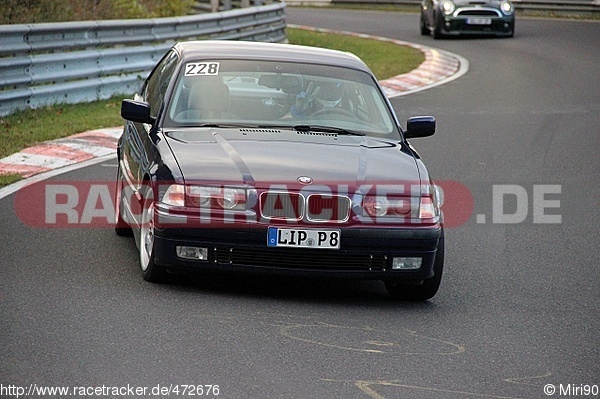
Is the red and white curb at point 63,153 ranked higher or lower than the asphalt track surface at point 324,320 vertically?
lower

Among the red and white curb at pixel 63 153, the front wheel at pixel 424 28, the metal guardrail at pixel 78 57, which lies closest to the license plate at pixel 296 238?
the red and white curb at pixel 63 153

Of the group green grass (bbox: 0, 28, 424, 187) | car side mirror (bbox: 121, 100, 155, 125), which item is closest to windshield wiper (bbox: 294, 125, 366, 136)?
car side mirror (bbox: 121, 100, 155, 125)

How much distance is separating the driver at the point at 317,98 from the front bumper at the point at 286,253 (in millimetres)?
1389

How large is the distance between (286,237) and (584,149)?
7.60 m

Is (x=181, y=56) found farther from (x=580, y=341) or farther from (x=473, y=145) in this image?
(x=473, y=145)

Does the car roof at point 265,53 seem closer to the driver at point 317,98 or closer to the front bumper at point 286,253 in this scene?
the driver at point 317,98

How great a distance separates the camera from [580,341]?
650 cm

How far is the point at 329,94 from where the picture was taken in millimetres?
8234

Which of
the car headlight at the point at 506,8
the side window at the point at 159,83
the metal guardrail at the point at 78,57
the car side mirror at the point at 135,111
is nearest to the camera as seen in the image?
the car side mirror at the point at 135,111

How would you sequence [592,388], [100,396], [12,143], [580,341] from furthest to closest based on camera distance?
[12,143], [580,341], [592,388], [100,396]

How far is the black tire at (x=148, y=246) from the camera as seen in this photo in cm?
714

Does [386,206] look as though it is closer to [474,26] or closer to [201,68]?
[201,68]

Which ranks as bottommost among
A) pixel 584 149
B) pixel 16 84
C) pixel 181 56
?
pixel 584 149

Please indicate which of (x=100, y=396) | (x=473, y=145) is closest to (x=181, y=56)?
(x=100, y=396)
